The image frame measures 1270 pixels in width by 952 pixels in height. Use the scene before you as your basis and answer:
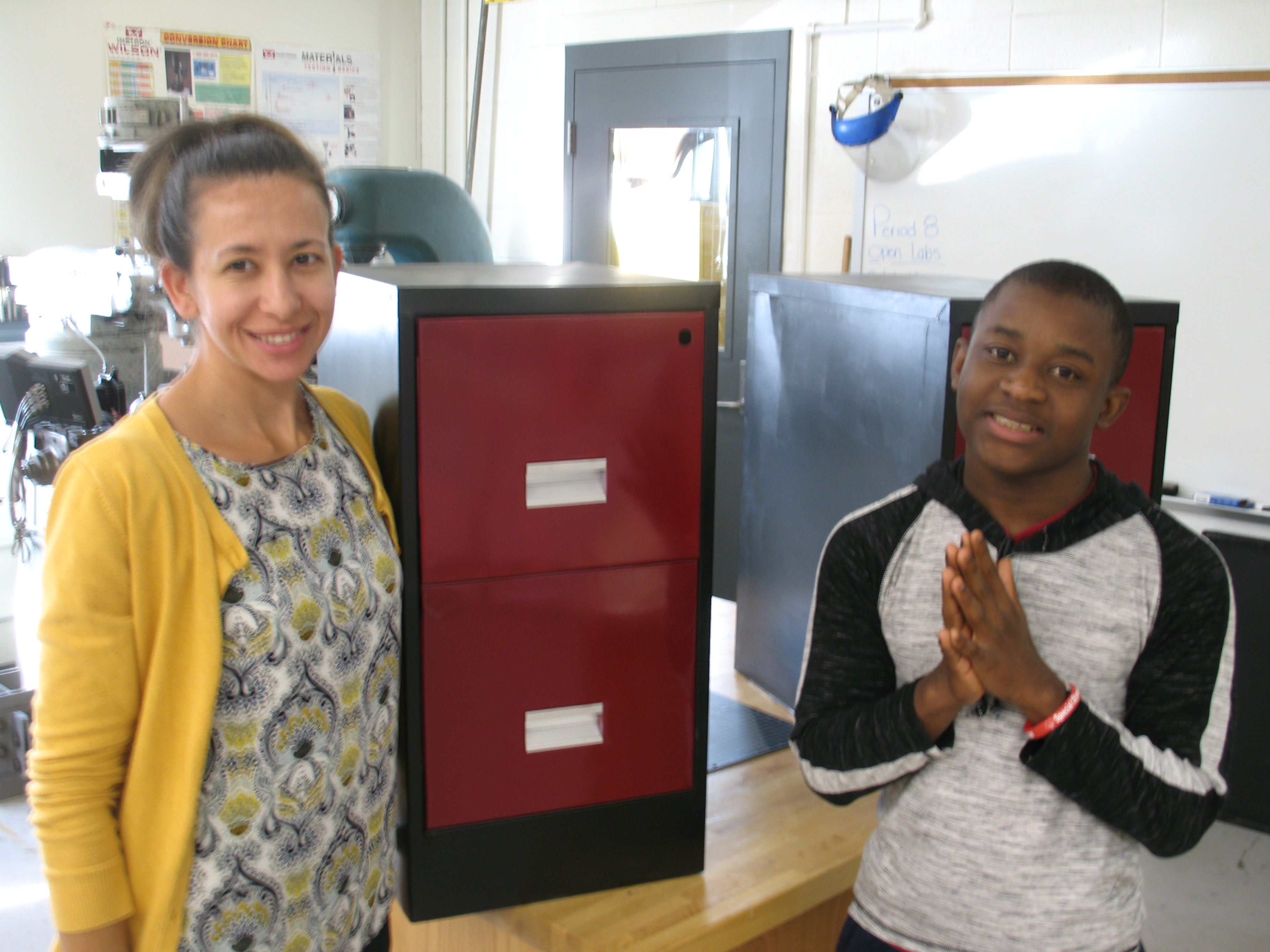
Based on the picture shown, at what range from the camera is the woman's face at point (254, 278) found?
2.67 ft

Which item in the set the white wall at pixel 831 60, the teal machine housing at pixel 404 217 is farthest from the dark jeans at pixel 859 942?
the white wall at pixel 831 60

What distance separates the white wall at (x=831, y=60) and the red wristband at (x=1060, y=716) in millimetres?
1927

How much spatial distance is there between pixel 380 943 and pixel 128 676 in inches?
14.4

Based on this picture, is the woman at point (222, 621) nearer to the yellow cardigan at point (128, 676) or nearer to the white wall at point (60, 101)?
the yellow cardigan at point (128, 676)

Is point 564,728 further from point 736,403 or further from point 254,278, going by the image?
point 736,403

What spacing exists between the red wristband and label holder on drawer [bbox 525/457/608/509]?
40 cm

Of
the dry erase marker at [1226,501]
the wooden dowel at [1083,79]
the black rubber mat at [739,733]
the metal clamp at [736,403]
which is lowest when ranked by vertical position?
the black rubber mat at [739,733]

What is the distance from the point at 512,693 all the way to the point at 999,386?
0.49 m

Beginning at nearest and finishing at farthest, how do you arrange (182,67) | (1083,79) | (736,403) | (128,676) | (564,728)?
(128,676) < (564,728) < (1083,79) < (736,403) < (182,67)

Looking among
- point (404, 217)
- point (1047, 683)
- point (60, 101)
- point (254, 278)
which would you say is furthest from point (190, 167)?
point (60, 101)

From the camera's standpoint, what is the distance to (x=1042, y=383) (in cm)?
82

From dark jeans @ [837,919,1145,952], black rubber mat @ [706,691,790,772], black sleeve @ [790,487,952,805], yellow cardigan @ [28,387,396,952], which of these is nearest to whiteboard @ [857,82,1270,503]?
black rubber mat @ [706,691,790,772]

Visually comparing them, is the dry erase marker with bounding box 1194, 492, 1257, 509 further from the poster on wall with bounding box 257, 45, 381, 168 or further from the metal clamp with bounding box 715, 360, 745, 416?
the poster on wall with bounding box 257, 45, 381, 168

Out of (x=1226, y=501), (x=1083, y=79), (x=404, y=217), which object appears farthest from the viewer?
(x=1083, y=79)
